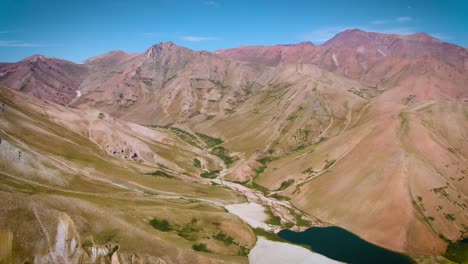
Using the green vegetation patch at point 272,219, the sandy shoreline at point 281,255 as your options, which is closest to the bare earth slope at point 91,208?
the sandy shoreline at point 281,255

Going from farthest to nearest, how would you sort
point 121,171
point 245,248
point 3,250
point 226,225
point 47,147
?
1. point 121,171
2. point 47,147
3. point 226,225
4. point 245,248
5. point 3,250

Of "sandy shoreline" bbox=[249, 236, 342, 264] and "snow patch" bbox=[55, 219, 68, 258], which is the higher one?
"snow patch" bbox=[55, 219, 68, 258]

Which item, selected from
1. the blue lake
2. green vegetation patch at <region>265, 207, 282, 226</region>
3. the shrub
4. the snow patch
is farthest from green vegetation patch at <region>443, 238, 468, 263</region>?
the snow patch

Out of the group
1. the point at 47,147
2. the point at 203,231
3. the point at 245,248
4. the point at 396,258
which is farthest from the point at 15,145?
the point at 396,258

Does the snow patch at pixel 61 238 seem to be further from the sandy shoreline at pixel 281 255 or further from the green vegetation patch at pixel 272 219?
the green vegetation patch at pixel 272 219

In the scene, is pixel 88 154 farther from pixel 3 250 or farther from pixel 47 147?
pixel 3 250

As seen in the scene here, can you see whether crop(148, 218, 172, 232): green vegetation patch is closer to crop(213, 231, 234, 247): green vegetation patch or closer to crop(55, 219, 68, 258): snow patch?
crop(213, 231, 234, 247): green vegetation patch

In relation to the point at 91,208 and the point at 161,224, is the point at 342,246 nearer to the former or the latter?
the point at 161,224

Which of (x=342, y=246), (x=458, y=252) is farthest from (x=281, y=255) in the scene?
(x=458, y=252)

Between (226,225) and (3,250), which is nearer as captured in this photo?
(3,250)

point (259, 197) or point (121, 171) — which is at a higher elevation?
point (121, 171)

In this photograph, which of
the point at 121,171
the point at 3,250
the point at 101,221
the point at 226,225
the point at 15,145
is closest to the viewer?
the point at 3,250
